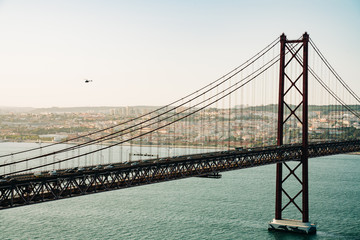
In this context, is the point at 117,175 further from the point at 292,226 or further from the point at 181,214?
the point at 181,214

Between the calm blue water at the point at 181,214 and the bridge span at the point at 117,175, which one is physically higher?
the bridge span at the point at 117,175

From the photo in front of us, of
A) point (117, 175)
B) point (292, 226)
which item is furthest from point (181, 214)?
point (117, 175)

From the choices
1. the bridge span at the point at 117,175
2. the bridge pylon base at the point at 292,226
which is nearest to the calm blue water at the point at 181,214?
the bridge pylon base at the point at 292,226

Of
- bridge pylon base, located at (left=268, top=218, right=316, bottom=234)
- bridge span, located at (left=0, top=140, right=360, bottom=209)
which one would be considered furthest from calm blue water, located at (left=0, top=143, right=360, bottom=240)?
bridge span, located at (left=0, top=140, right=360, bottom=209)

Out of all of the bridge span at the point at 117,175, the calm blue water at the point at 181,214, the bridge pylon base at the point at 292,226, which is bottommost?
the calm blue water at the point at 181,214

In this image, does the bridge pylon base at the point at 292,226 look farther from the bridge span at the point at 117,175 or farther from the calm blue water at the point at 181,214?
the bridge span at the point at 117,175
